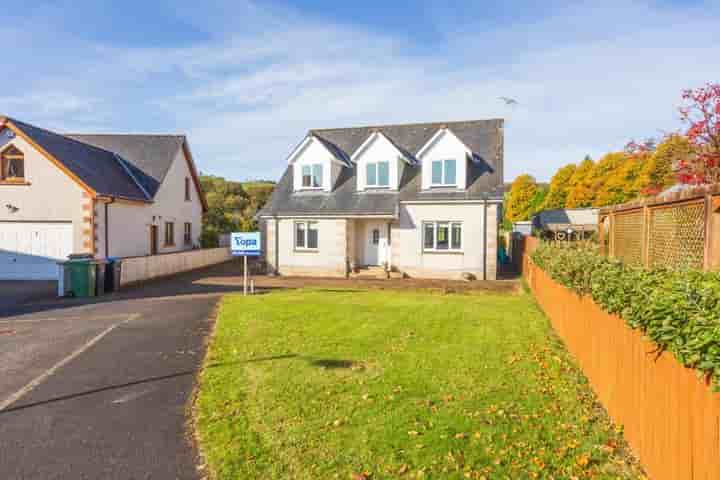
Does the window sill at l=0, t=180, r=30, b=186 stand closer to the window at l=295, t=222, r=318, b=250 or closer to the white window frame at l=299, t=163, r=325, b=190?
the window at l=295, t=222, r=318, b=250

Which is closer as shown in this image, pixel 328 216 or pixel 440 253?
pixel 440 253

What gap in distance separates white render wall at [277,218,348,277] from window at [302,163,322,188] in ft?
8.05

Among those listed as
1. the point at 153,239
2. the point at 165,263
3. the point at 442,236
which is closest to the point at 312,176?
the point at 442,236

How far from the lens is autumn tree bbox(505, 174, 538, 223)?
202 ft

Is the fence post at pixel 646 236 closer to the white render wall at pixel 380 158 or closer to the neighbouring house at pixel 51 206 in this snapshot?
the white render wall at pixel 380 158

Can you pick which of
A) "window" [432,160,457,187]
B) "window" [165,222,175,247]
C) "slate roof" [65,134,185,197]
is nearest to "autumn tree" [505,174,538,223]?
"window" [432,160,457,187]

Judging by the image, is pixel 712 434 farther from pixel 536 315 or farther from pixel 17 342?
pixel 17 342

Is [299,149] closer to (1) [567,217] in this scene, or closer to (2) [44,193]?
(2) [44,193]

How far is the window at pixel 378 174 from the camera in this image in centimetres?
2295

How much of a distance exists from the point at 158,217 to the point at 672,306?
26.1 meters

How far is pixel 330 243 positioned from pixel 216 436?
17.6 meters

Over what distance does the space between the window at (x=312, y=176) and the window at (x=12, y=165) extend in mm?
13109

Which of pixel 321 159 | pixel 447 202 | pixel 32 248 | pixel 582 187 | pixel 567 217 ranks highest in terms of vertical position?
pixel 582 187

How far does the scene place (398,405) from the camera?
5.90m
